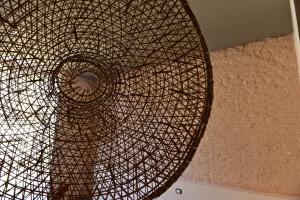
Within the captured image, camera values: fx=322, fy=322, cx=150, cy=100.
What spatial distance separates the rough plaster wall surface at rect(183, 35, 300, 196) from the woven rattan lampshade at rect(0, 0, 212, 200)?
224mm

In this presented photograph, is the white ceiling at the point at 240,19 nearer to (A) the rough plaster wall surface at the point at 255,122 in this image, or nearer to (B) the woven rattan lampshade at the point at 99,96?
(A) the rough plaster wall surface at the point at 255,122

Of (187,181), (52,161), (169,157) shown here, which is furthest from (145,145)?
(187,181)

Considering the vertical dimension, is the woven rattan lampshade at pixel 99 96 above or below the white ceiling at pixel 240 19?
below

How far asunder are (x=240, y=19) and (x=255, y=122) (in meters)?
0.24

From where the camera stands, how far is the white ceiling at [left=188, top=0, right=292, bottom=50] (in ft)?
2.21

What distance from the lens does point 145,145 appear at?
0.58 m

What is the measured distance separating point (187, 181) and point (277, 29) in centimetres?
42

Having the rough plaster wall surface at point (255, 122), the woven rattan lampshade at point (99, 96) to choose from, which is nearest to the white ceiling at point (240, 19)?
the rough plaster wall surface at point (255, 122)

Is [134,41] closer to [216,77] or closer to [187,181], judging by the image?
[216,77]

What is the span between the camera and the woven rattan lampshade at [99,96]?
532mm

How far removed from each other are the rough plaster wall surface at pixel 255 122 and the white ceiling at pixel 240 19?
0.07ft

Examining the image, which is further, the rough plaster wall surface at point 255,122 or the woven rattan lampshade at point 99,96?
the rough plaster wall surface at point 255,122

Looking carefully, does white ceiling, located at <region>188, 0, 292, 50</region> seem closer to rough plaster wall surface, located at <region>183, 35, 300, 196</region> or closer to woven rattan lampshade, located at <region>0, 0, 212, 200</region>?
rough plaster wall surface, located at <region>183, 35, 300, 196</region>

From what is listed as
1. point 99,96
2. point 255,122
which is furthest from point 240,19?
point 99,96
